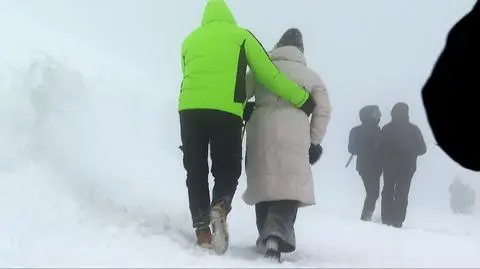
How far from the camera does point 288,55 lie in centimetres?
535

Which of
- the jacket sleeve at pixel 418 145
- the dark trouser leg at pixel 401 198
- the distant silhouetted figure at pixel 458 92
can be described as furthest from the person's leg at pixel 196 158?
the jacket sleeve at pixel 418 145

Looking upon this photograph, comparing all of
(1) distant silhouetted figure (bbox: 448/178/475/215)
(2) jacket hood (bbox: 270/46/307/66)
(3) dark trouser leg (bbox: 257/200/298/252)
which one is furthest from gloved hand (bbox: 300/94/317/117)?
(1) distant silhouetted figure (bbox: 448/178/475/215)

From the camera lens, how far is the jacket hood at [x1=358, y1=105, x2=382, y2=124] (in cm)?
1057

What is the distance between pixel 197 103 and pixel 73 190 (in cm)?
187

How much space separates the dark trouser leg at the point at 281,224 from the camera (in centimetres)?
459

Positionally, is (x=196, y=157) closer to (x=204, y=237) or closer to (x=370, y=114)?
(x=204, y=237)

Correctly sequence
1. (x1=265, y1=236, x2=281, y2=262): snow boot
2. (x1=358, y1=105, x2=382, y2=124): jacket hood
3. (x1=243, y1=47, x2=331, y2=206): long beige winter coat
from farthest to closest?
1. (x1=358, y1=105, x2=382, y2=124): jacket hood
2. (x1=243, y1=47, x2=331, y2=206): long beige winter coat
3. (x1=265, y1=236, x2=281, y2=262): snow boot

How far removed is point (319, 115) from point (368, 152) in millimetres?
5455

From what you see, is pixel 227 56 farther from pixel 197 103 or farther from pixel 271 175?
pixel 271 175

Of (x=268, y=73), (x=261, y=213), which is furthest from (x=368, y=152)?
(x=268, y=73)

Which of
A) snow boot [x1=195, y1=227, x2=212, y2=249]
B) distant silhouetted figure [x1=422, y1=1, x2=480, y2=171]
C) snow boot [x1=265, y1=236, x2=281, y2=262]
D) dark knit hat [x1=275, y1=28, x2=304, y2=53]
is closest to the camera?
distant silhouetted figure [x1=422, y1=1, x2=480, y2=171]

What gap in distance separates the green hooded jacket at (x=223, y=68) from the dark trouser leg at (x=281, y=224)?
→ 70cm

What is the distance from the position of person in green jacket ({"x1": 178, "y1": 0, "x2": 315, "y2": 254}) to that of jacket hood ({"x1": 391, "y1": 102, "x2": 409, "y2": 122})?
16.3 ft

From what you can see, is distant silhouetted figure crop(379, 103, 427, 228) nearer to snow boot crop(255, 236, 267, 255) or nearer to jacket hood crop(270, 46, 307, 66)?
jacket hood crop(270, 46, 307, 66)
